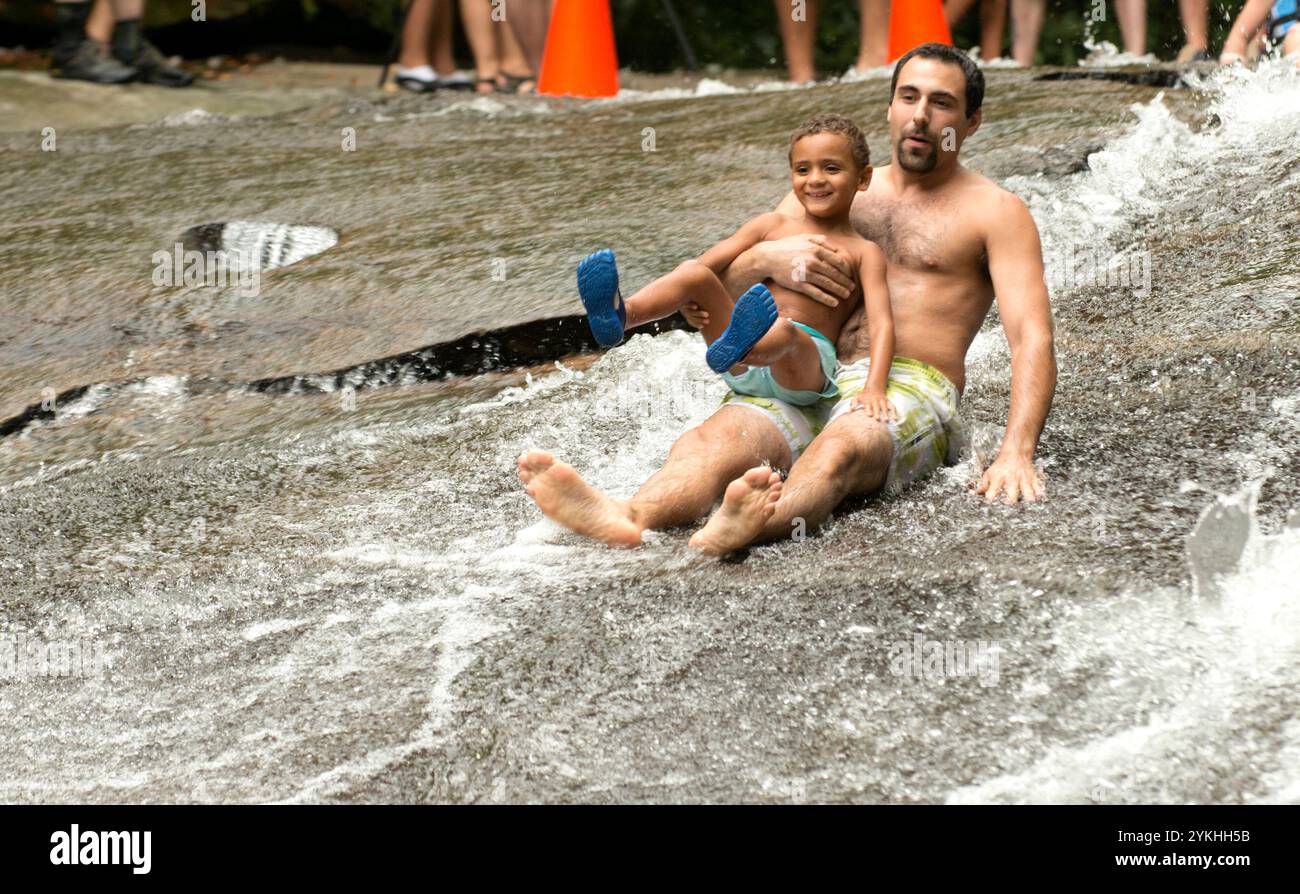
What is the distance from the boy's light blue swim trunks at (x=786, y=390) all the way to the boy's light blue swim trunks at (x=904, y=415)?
2cm

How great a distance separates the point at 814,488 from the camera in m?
3.50

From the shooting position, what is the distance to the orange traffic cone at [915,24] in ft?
27.7

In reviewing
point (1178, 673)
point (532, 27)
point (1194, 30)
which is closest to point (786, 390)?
point (1178, 673)

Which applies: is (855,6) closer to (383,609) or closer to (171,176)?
(171,176)

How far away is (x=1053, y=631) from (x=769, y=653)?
1.83 ft

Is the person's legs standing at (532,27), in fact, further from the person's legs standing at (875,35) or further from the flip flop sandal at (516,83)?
the person's legs standing at (875,35)

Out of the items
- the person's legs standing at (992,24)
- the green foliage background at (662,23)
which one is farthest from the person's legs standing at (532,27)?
the green foliage background at (662,23)

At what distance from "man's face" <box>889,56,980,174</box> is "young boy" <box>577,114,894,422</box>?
178 mm

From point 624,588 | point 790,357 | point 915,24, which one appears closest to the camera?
point 624,588

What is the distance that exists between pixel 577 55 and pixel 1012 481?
573 cm

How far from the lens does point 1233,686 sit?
2.83 metres

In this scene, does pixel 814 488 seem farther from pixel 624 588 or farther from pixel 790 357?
pixel 624 588

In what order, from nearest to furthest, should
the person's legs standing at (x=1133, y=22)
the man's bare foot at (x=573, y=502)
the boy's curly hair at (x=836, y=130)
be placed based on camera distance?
the man's bare foot at (x=573, y=502)
the boy's curly hair at (x=836, y=130)
the person's legs standing at (x=1133, y=22)

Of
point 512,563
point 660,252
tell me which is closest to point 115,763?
point 512,563
